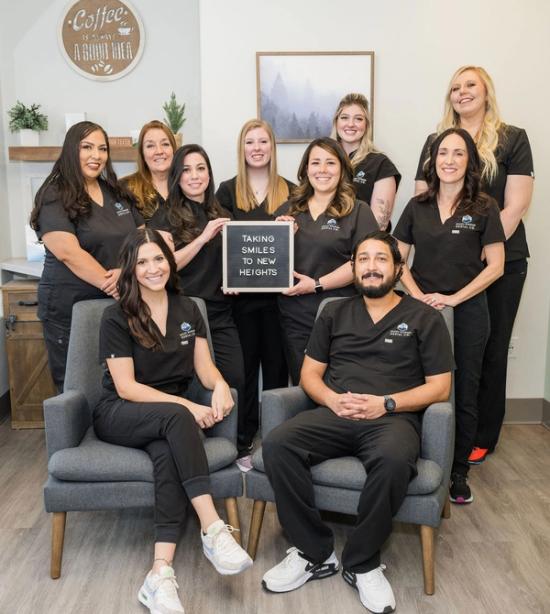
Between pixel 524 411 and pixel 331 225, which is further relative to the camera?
pixel 524 411

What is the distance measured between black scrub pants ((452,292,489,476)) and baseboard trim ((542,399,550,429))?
1184mm

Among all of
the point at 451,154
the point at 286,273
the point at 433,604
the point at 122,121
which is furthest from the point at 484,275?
the point at 122,121

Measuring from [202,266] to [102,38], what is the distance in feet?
6.70

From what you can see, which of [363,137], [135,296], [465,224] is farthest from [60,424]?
[363,137]

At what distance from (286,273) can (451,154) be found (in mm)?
878

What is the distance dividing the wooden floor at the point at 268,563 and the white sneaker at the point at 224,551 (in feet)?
0.45

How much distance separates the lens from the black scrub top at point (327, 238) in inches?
121

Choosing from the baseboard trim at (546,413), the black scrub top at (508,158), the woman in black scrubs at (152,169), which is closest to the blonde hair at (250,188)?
the woman in black scrubs at (152,169)

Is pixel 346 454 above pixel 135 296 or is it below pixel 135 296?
below

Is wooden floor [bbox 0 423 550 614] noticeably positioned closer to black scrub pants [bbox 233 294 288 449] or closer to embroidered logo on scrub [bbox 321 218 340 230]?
black scrub pants [bbox 233 294 288 449]

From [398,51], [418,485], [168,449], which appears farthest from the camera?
[398,51]

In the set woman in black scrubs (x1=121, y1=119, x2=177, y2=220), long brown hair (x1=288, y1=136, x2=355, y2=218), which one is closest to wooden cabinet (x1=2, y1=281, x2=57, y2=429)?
woman in black scrubs (x1=121, y1=119, x2=177, y2=220)

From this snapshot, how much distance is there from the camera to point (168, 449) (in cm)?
252

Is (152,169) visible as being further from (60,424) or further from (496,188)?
(496,188)
